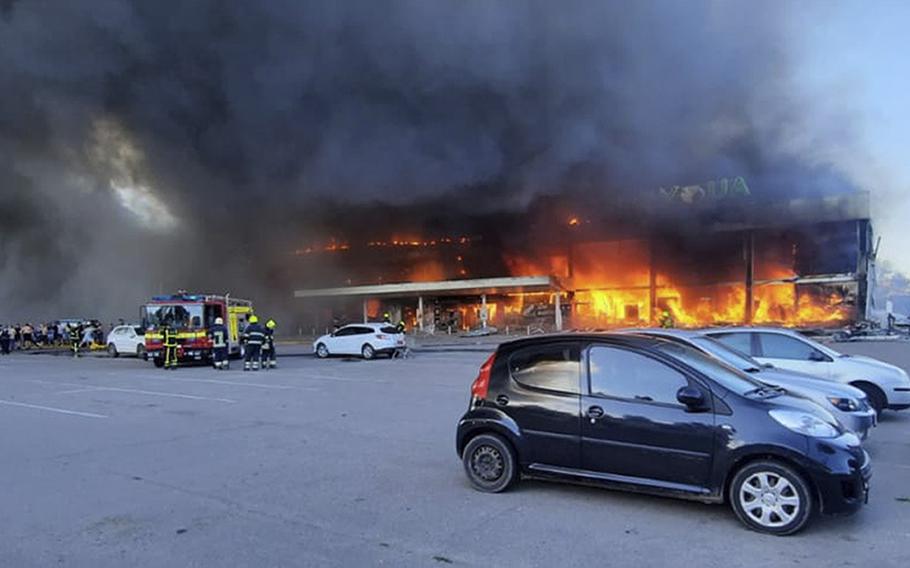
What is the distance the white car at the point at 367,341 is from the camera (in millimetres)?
22297

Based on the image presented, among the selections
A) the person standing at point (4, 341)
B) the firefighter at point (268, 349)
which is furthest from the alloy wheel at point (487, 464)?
the person standing at point (4, 341)

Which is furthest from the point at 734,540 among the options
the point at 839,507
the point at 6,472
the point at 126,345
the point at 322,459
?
the point at 126,345

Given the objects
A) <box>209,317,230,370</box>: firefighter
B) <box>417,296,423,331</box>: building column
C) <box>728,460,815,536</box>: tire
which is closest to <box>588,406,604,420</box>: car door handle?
<box>728,460,815,536</box>: tire

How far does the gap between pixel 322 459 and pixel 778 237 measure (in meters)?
48.8

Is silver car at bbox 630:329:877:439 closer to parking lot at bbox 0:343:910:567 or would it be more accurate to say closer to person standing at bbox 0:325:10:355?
parking lot at bbox 0:343:910:567

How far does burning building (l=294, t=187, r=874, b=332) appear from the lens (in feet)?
149

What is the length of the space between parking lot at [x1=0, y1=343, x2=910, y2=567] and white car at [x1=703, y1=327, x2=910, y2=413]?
42 centimetres

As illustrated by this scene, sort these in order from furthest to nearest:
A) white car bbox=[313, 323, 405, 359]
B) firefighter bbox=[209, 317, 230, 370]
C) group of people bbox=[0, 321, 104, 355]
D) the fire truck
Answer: group of people bbox=[0, 321, 104, 355] → white car bbox=[313, 323, 405, 359] → the fire truck → firefighter bbox=[209, 317, 230, 370]

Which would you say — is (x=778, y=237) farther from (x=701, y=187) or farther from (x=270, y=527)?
(x=270, y=527)

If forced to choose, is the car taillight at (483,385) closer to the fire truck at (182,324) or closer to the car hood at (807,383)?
the car hood at (807,383)

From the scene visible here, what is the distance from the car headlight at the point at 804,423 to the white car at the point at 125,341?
83.7ft

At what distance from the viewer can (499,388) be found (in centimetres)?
524

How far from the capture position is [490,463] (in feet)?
16.9

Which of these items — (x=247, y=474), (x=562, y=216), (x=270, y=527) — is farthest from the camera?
(x=562, y=216)
